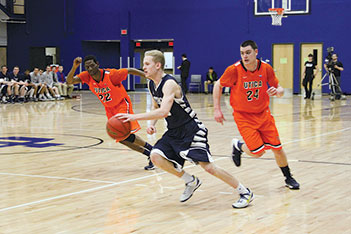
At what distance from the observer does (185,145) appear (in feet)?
16.7

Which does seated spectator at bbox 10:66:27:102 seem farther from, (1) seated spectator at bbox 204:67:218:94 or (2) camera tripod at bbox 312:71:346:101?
(2) camera tripod at bbox 312:71:346:101

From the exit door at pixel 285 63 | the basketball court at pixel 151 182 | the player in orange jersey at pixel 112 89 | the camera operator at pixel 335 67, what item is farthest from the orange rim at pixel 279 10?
the player in orange jersey at pixel 112 89

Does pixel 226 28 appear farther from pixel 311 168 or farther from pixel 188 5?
pixel 311 168

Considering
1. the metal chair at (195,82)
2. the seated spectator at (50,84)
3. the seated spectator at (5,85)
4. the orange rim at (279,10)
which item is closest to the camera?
the seated spectator at (5,85)

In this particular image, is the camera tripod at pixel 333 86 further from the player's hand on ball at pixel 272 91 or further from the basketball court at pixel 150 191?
the player's hand on ball at pixel 272 91

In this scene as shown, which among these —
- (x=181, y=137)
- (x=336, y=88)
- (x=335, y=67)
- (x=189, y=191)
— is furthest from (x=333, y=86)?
(x=181, y=137)

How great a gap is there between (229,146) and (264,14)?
17469 millimetres

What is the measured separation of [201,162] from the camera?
5.06 metres

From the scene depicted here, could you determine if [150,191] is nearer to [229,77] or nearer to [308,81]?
[229,77]

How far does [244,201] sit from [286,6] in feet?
66.3

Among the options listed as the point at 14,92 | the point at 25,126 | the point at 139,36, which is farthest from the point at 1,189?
the point at 139,36

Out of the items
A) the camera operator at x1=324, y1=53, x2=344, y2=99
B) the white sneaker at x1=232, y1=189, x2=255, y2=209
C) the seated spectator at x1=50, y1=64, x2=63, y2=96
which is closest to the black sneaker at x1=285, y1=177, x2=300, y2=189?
the white sneaker at x1=232, y1=189, x2=255, y2=209

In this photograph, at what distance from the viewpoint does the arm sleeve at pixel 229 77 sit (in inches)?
226

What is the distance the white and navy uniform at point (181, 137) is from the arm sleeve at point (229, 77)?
708 mm
